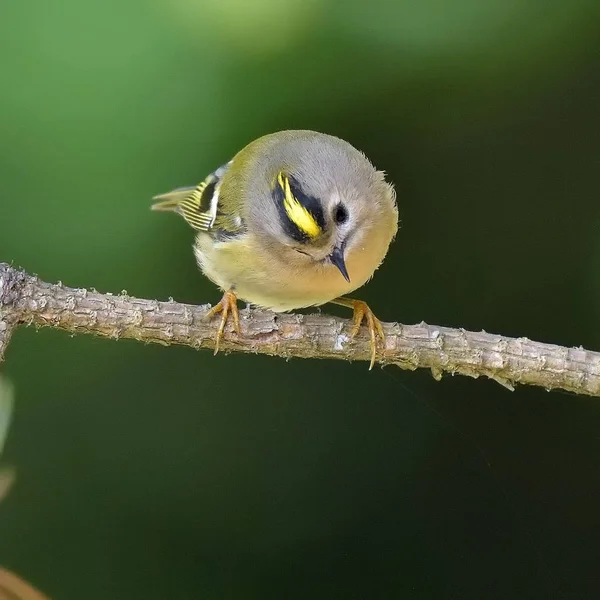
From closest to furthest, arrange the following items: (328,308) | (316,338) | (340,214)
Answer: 1. (316,338)
2. (340,214)
3. (328,308)

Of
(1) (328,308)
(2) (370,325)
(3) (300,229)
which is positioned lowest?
(2) (370,325)

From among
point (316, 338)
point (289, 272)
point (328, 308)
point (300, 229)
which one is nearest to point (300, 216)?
point (300, 229)

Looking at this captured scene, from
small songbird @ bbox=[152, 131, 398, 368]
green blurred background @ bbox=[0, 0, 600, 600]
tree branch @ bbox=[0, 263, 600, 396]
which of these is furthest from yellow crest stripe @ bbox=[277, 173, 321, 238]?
green blurred background @ bbox=[0, 0, 600, 600]

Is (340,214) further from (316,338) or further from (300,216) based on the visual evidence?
(316,338)

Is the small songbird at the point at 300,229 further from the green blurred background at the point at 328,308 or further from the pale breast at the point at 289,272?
the green blurred background at the point at 328,308

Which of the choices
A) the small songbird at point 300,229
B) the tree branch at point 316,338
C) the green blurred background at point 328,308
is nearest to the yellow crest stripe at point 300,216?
the small songbird at point 300,229

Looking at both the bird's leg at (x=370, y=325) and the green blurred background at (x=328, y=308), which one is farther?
the green blurred background at (x=328, y=308)

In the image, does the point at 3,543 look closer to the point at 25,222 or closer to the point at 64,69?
the point at 25,222

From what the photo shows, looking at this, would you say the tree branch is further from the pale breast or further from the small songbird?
the pale breast
